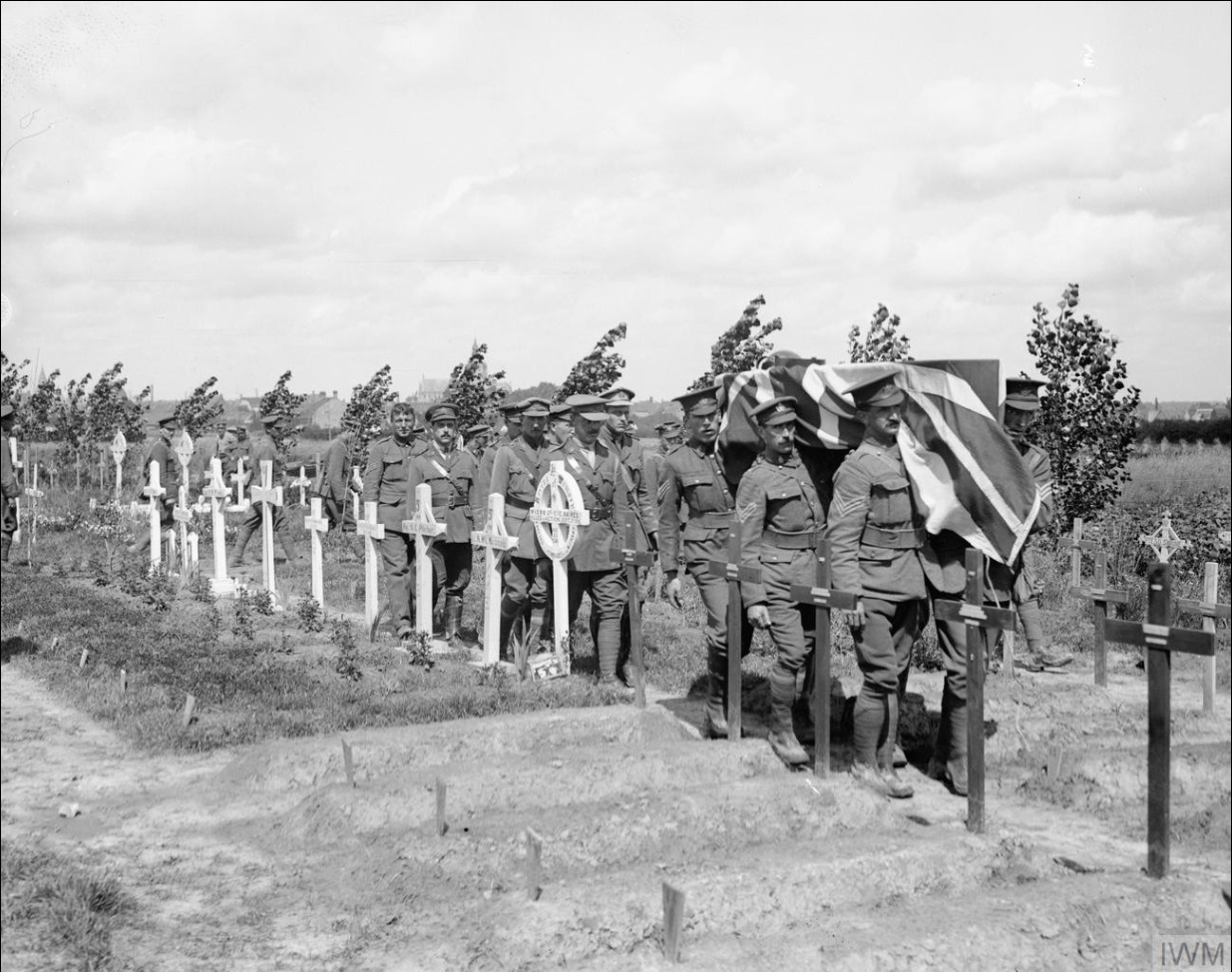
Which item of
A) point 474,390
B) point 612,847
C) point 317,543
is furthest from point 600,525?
point 474,390

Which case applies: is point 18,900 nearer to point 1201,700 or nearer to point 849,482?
point 849,482

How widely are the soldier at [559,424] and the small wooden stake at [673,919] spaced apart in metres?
5.72

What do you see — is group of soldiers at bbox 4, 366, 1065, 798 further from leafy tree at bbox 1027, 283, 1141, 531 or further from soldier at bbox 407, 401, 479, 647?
leafy tree at bbox 1027, 283, 1141, 531

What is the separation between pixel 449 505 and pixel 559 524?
Answer: 7.62 feet

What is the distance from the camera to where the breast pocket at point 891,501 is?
23.5ft

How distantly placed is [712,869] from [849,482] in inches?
93.4

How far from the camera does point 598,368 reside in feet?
61.5

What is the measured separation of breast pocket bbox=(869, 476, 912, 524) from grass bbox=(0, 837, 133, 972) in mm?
4135

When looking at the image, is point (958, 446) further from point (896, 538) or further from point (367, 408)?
point (367, 408)

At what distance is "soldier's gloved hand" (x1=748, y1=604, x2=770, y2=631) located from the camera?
7.58 m

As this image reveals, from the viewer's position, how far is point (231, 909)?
5.36 meters

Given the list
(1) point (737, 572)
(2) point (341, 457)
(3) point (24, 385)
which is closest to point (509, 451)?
(1) point (737, 572)

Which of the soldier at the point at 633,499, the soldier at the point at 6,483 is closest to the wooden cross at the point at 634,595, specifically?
the soldier at the point at 633,499

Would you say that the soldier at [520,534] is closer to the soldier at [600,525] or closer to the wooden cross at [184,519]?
the soldier at [600,525]
